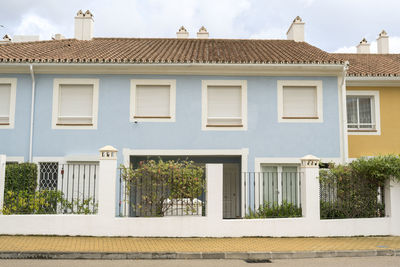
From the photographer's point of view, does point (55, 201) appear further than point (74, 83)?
No

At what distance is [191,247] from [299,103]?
23.8 ft

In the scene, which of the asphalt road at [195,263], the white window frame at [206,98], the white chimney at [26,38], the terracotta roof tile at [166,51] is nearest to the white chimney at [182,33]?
the terracotta roof tile at [166,51]

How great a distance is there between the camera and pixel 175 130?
1403 cm

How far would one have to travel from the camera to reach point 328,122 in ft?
46.6

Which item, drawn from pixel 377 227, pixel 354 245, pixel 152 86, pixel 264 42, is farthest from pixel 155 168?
pixel 264 42

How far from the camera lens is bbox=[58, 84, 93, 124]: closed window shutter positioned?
46.3 ft

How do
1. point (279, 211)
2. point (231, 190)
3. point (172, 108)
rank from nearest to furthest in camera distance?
point (279, 211) < point (172, 108) < point (231, 190)

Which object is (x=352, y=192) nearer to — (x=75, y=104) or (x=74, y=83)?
(x=75, y=104)

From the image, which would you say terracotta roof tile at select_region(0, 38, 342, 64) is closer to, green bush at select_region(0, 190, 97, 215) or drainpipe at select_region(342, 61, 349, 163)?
drainpipe at select_region(342, 61, 349, 163)

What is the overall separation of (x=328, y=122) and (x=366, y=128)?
92.6 inches

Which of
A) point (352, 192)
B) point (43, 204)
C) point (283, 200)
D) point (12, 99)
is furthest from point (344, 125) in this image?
point (12, 99)

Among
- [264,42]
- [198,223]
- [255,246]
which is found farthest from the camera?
[264,42]

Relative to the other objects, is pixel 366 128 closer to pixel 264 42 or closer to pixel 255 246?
pixel 264 42

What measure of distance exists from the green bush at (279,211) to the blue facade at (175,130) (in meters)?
2.06
